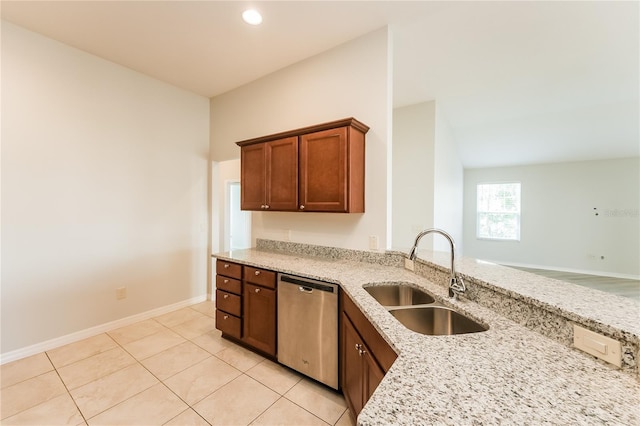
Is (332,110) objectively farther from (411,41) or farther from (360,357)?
(360,357)

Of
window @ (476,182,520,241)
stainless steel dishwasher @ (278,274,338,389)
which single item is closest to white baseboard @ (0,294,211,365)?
stainless steel dishwasher @ (278,274,338,389)

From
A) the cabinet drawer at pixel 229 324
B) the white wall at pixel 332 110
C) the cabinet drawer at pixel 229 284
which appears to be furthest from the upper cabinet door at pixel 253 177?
the cabinet drawer at pixel 229 324

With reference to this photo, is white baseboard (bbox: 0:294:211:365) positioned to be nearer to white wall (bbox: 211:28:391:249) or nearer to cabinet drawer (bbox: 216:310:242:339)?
cabinet drawer (bbox: 216:310:242:339)

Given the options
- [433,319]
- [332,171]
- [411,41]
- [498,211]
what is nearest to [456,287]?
[433,319]

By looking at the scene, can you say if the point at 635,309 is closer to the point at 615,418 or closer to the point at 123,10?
the point at 615,418

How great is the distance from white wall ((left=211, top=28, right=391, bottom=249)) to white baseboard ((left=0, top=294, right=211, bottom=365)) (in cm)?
154

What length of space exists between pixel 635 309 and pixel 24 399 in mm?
3615

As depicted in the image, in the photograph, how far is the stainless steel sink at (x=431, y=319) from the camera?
1.46m

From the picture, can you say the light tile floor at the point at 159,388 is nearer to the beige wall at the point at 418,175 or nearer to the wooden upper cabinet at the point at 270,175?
the wooden upper cabinet at the point at 270,175

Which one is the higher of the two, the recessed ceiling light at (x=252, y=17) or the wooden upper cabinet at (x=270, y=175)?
the recessed ceiling light at (x=252, y=17)

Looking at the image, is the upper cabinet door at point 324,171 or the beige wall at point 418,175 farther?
the beige wall at point 418,175

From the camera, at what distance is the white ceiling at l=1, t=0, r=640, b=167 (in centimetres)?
213

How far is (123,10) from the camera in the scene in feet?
7.10

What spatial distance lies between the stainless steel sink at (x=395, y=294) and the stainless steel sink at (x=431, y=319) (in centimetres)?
30
